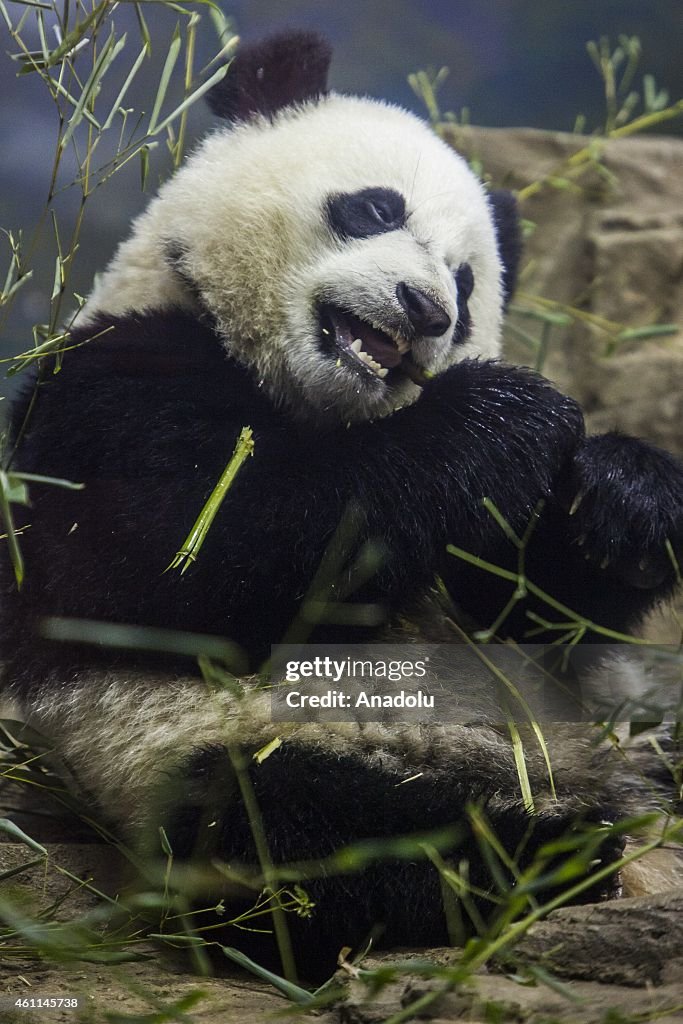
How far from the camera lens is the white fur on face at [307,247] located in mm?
1502

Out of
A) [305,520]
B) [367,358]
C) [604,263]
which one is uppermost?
[367,358]

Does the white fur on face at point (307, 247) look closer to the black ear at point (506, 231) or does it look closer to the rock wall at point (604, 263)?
the black ear at point (506, 231)

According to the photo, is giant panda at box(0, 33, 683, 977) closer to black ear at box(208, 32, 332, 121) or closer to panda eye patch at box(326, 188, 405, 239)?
panda eye patch at box(326, 188, 405, 239)

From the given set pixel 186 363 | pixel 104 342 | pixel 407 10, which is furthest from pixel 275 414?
pixel 407 10

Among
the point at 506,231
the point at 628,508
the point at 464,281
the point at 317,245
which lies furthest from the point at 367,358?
the point at 506,231

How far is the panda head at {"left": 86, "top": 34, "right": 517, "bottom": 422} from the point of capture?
1.50m

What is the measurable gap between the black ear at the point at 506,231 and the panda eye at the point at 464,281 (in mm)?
181

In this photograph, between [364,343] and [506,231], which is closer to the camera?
[364,343]

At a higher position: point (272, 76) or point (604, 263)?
point (272, 76)

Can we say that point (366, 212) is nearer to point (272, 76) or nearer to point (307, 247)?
point (307, 247)

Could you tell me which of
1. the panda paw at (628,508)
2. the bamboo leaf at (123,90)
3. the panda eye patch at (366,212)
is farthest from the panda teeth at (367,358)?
the bamboo leaf at (123,90)

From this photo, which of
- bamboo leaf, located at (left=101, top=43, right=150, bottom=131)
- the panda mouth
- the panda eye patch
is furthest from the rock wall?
bamboo leaf, located at (left=101, top=43, right=150, bottom=131)

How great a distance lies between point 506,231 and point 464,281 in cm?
25

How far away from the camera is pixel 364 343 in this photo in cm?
153
